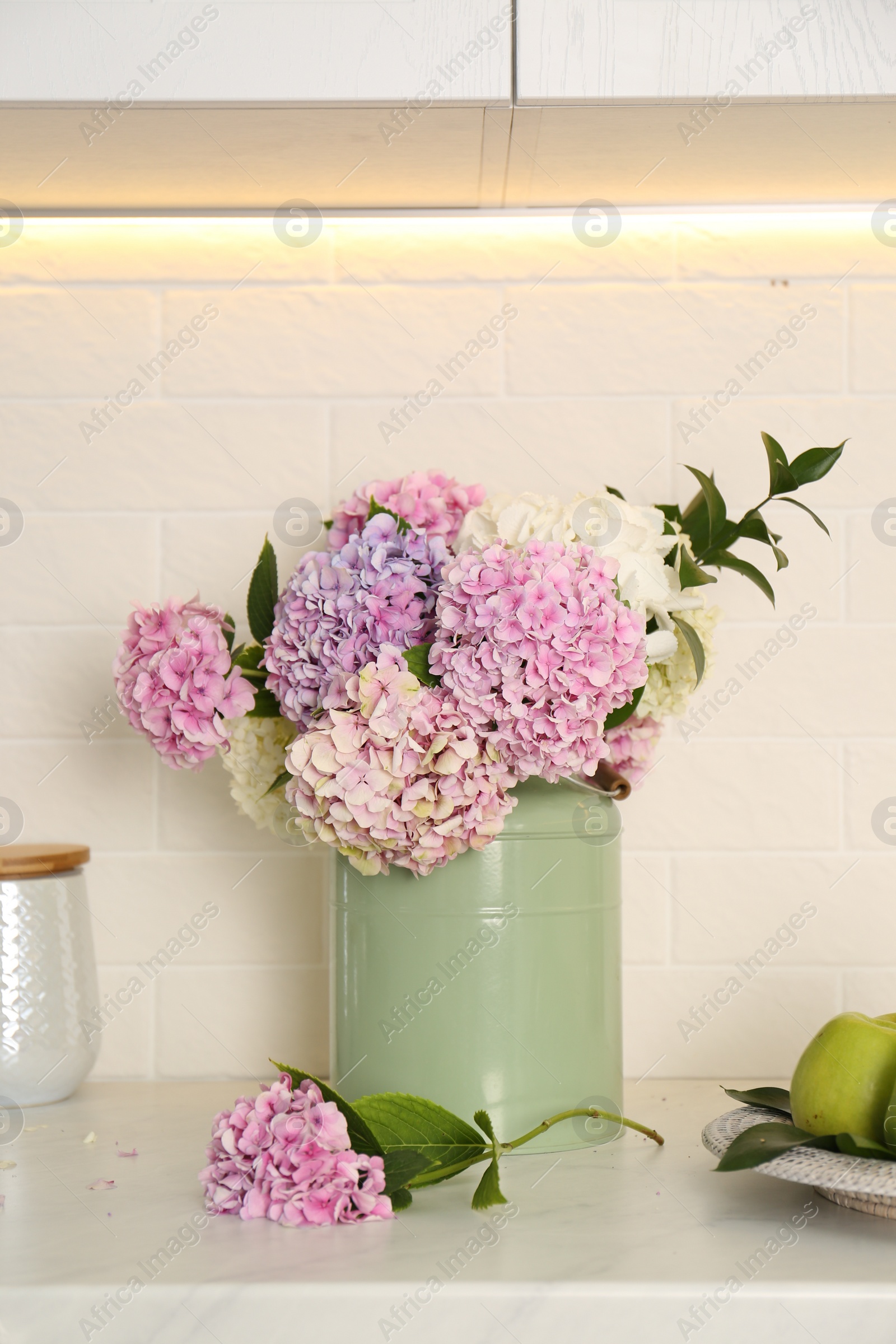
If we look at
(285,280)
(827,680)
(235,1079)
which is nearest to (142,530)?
(285,280)

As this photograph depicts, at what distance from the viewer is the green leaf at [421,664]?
73 cm

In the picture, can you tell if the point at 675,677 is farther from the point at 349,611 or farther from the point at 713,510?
the point at 349,611

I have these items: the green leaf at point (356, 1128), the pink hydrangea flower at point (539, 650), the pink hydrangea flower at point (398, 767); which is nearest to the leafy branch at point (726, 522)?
the pink hydrangea flower at point (539, 650)

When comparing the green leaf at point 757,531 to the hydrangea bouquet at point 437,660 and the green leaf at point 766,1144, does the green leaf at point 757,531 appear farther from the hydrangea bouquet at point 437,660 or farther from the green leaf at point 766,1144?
the green leaf at point 766,1144

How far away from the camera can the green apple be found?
25.9 inches

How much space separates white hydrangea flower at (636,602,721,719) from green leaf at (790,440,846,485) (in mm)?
119

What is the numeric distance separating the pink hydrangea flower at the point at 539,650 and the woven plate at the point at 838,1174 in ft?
0.83

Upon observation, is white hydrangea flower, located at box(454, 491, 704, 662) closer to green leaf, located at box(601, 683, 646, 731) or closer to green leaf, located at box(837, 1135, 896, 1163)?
green leaf, located at box(601, 683, 646, 731)

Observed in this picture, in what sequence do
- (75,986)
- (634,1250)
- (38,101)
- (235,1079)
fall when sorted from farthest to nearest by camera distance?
(235,1079), (75,986), (38,101), (634,1250)

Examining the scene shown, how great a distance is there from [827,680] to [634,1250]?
57cm

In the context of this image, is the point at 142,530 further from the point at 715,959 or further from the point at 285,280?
the point at 715,959

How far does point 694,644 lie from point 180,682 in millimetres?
355

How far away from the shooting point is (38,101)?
77 centimetres

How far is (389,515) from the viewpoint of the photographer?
2.54ft
